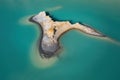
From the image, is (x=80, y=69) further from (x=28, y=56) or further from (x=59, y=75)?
(x=28, y=56)

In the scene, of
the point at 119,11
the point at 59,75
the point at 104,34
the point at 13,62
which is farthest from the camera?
the point at 119,11

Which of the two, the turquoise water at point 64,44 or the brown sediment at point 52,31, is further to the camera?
the brown sediment at point 52,31

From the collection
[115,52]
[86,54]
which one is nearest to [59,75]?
[86,54]

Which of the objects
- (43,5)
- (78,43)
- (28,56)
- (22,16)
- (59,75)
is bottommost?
(59,75)

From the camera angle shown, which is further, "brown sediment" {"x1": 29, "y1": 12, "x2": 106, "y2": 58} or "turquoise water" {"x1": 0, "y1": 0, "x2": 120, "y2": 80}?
"brown sediment" {"x1": 29, "y1": 12, "x2": 106, "y2": 58}
